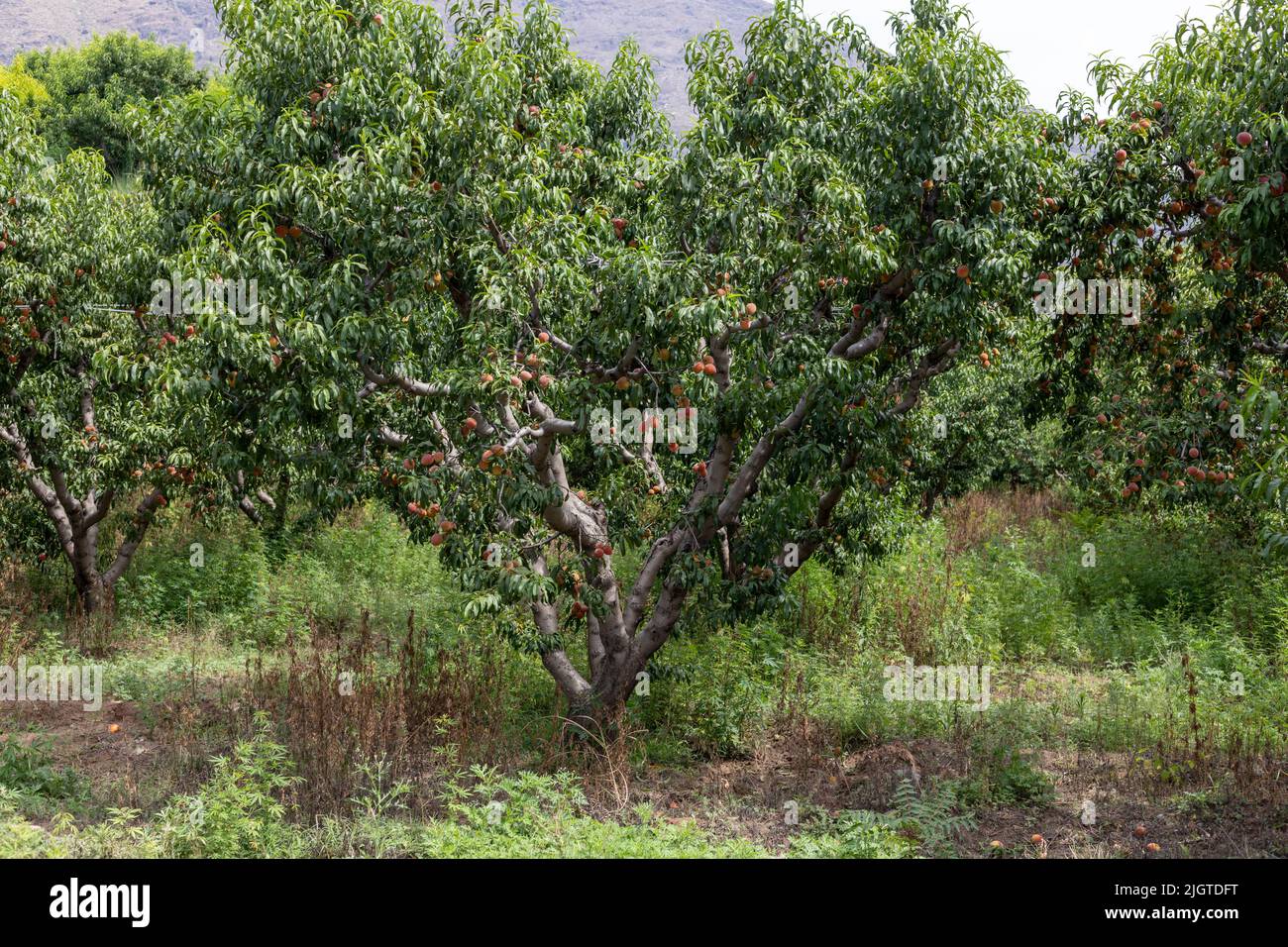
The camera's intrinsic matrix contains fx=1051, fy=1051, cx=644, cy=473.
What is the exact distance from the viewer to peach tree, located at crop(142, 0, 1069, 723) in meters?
6.46

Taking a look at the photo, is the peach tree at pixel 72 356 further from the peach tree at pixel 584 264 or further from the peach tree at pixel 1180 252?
the peach tree at pixel 1180 252

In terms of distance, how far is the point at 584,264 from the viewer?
7277 mm

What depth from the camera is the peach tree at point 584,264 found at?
6.46 metres

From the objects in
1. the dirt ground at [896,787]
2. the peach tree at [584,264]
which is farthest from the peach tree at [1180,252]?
the dirt ground at [896,787]

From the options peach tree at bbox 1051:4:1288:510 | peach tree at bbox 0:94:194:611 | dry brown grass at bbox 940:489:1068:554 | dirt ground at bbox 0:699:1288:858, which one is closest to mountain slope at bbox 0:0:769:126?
dry brown grass at bbox 940:489:1068:554

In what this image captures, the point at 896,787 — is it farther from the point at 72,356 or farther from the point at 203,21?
the point at 203,21

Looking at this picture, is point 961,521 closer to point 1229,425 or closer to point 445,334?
point 1229,425

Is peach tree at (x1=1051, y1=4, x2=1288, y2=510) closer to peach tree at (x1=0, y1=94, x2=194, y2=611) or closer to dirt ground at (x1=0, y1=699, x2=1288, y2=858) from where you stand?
dirt ground at (x1=0, y1=699, x2=1288, y2=858)

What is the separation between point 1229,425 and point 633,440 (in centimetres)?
406

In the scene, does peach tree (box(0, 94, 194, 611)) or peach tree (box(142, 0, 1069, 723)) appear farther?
peach tree (box(0, 94, 194, 611))

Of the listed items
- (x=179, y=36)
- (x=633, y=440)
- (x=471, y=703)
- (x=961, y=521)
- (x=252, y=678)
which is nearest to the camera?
(x=633, y=440)

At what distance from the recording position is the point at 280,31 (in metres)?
6.46

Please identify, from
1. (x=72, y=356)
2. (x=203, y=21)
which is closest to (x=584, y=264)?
(x=72, y=356)
